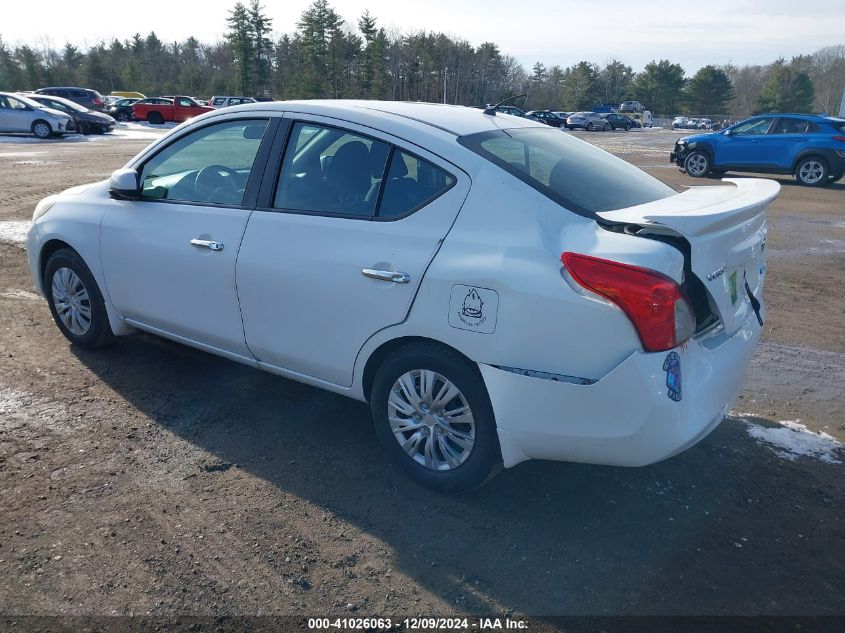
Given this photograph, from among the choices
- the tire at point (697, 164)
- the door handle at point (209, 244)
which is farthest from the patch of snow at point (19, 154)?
the door handle at point (209, 244)

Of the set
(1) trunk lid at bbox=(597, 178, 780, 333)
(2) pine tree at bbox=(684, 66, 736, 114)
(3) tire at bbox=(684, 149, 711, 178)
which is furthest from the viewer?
(2) pine tree at bbox=(684, 66, 736, 114)

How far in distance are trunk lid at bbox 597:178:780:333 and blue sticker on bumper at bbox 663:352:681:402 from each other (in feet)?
1.15

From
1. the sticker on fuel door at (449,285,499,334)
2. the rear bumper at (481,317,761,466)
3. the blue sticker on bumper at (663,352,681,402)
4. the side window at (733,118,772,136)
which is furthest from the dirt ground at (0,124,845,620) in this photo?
the side window at (733,118,772,136)

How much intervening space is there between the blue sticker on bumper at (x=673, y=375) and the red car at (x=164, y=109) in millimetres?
41330

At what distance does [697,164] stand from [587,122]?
40.0 metres

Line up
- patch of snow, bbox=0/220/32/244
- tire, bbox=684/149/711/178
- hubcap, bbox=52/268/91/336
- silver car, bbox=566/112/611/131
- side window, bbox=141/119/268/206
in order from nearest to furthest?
side window, bbox=141/119/268/206 → hubcap, bbox=52/268/91/336 → patch of snow, bbox=0/220/32/244 → tire, bbox=684/149/711/178 → silver car, bbox=566/112/611/131

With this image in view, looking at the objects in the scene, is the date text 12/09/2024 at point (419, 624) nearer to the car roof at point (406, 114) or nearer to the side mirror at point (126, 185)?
the car roof at point (406, 114)

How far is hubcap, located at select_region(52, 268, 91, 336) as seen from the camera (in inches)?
190

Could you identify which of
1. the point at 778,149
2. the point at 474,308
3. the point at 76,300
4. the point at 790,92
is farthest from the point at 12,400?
the point at 790,92

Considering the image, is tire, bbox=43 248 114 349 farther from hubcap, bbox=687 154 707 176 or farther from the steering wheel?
hubcap, bbox=687 154 707 176

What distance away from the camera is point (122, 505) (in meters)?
3.20

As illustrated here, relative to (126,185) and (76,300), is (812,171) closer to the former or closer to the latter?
(126,185)

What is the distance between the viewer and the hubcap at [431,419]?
3.16 metres

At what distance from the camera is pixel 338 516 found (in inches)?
125
